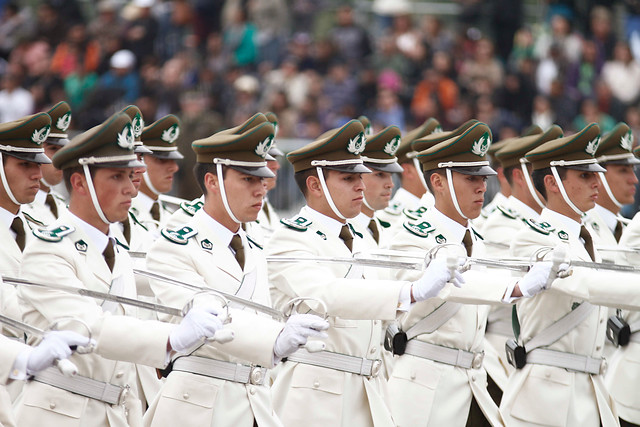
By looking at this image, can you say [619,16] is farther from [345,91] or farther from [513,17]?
[345,91]

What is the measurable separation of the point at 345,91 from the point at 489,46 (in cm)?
248

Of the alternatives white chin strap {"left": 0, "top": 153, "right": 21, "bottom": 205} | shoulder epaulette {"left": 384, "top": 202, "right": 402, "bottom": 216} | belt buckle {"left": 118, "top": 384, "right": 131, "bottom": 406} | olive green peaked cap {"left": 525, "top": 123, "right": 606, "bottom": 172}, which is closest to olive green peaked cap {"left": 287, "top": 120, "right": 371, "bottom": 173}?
olive green peaked cap {"left": 525, "top": 123, "right": 606, "bottom": 172}

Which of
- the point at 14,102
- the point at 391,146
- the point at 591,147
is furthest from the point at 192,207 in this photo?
the point at 14,102

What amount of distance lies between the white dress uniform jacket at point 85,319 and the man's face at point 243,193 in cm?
58

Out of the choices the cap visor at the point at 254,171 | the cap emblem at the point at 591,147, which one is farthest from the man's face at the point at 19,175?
the cap emblem at the point at 591,147

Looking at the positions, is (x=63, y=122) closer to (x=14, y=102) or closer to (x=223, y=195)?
(x=223, y=195)

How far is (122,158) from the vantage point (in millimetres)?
5141

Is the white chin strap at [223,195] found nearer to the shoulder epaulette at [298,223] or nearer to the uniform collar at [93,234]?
the shoulder epaulette at [298,223]

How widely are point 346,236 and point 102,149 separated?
146 centimetres

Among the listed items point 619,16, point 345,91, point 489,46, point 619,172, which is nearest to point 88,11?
point 345,91

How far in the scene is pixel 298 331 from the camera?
4605mm

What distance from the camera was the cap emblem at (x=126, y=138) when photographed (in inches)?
203

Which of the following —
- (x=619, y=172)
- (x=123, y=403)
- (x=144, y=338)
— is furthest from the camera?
(x=619, y=172)

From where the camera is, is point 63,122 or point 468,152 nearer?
point 468,152
